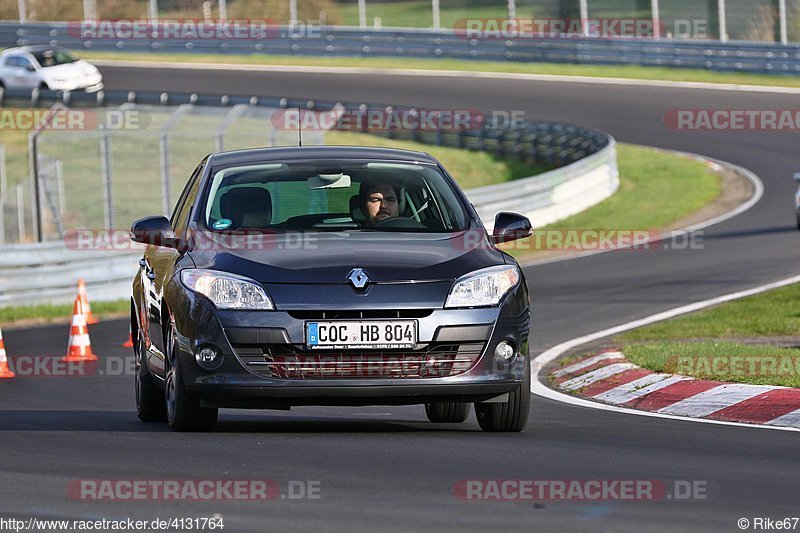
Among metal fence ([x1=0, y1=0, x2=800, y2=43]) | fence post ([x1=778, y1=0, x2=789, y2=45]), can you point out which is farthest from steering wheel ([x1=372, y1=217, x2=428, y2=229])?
metal fence ([x1=0, y1=0, x2=800, y2=43])

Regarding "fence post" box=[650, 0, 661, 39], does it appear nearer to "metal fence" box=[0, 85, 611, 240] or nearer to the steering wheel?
"metal fence" box=[0, 85, 611, 240]

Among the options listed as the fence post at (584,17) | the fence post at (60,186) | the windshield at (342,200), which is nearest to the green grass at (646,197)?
the fence post at (60,186)

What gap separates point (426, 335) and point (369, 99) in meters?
35.9

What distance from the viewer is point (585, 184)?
93.0 feet

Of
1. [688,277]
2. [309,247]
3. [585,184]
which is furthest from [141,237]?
[585,184]

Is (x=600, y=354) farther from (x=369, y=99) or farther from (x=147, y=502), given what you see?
(x=369, y=99)

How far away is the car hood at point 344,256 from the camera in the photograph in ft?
26.9

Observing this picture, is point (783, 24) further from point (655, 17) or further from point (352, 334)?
point (352, 334)

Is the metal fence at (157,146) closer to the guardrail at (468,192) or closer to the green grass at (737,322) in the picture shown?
the guardrail at (468,192)

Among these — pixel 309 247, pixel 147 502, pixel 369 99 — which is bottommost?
pixel 369 99

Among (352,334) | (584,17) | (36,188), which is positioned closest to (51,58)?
(584,17)

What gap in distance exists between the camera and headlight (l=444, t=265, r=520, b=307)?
8258 mm

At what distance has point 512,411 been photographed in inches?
343

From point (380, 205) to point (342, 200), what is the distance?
1.06 ft
